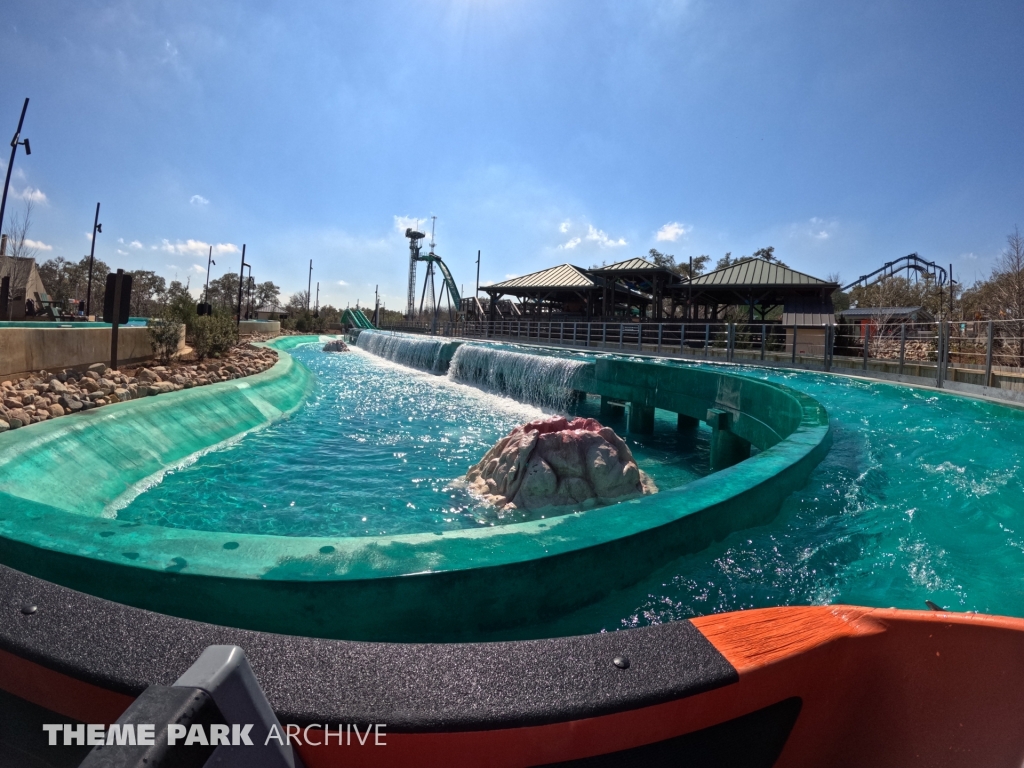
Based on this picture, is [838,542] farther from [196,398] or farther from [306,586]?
[196,398]

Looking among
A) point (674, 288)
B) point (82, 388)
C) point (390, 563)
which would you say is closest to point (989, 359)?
point (390, 563)

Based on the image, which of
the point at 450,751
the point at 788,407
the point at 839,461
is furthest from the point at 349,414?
the point at 450,751

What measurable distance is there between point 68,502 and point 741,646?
4.89 meters

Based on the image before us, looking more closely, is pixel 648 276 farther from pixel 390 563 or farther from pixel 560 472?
pixel 390 563

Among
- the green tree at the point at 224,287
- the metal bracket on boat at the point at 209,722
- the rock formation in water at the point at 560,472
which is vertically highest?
the green tree at the point at 224,287

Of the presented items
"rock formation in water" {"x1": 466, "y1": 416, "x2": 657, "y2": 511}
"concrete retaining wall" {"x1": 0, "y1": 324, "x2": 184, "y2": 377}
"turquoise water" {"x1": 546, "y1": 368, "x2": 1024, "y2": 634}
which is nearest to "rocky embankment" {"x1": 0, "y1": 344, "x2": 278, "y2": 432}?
"concrete retaining wall" {"x1": 0, "y1": 324, "x2": 184, "y2": 377}

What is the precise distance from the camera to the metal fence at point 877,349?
26.8 feet

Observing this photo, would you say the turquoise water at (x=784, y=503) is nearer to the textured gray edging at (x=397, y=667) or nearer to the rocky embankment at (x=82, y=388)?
the textured gray edging at (x=397, y=667)

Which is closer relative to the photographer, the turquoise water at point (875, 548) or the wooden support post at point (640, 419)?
the turquoise water at point (875, 548)

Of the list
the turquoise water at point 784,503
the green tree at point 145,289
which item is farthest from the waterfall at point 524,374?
the green tree at point 145,289

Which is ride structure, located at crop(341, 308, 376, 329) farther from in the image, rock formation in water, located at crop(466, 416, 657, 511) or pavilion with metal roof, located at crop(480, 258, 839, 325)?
rock formation in water, located at crop(466, 416, 657, 511)

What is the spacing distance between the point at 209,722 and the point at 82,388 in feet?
23.3

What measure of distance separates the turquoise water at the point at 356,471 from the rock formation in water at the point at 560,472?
0.28 meters

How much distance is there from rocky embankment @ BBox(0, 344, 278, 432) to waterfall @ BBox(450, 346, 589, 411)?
17.7ft
